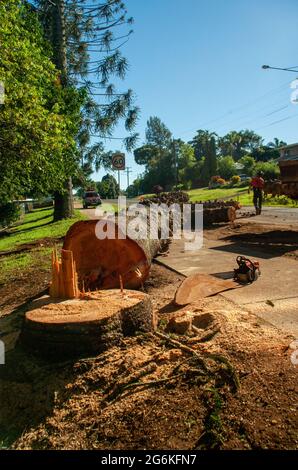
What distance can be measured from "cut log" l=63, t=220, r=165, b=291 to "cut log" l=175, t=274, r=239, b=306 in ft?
2.41

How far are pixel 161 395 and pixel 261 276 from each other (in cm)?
363

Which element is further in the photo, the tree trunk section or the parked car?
the parked car

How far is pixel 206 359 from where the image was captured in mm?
2936

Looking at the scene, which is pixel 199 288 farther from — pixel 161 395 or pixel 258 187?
pixel 258 187

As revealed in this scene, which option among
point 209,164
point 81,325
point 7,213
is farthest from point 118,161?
point 209,164

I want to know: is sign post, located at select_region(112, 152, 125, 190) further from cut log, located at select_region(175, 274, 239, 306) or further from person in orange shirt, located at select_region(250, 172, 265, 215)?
cut log, located at select_region(175, 274, 239, 306)

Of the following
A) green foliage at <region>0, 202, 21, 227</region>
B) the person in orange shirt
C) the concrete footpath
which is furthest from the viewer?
green foliage at <region>0, 202, 21, 227</region>

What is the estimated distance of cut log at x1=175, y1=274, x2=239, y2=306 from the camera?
473 cm

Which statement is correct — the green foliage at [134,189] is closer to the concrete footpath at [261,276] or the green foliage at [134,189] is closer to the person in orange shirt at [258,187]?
the person in orange shirt at [258,187]

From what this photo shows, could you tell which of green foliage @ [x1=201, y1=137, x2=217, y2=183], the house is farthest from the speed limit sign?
green foliage @ [x1=201, y1=137, x2=217, y2=183]

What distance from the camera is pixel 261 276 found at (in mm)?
5855

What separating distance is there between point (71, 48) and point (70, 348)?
21.4 metres

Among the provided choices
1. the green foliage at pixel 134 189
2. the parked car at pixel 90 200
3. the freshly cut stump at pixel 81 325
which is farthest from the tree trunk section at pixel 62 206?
the green foliage at pixel 134 189
